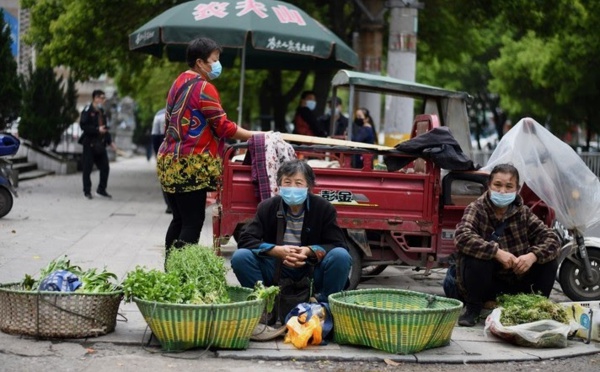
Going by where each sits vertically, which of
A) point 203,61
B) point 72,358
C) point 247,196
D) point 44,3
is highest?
point 44,3

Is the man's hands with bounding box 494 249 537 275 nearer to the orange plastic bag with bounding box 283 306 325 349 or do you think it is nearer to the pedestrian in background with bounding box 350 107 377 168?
the orange plastic bag with bounding box 283 306 325 349

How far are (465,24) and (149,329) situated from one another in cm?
2092

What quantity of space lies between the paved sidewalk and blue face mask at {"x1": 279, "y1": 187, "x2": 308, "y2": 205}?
1032 millimetres

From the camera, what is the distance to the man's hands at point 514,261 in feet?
24.6

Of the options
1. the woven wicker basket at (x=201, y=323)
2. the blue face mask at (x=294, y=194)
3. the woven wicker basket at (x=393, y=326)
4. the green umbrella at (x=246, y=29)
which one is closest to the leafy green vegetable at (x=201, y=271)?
the woven wicker basket at (x=201, y=323)

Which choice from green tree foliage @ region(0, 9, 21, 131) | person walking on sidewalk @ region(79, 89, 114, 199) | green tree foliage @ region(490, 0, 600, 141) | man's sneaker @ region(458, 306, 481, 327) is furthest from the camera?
green tree foliage @ region(490, 0, 600, 141)

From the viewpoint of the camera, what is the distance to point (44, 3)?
22984mm

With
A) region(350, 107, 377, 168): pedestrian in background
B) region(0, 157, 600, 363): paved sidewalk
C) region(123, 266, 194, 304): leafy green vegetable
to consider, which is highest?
region(350, 107, 377, 168): pedestrian in background

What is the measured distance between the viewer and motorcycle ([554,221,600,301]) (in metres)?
9.12

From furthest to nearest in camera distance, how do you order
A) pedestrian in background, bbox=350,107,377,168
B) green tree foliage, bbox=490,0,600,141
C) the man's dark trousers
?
green tree foliage, bbox=490,0,600,141, the man's dark trousers, pedestrian in background, bbox=350,107,377,168

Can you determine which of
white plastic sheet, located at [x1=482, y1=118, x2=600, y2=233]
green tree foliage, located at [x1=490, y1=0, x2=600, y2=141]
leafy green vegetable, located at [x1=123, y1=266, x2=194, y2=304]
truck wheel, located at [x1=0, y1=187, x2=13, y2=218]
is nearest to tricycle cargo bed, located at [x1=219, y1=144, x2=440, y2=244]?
white plastic sheet, located at [x1=482, y1=118, x2=600, y2=233]

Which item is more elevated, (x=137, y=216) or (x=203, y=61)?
(x=203, y=61)

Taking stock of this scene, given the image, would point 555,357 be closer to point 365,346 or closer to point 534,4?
point 365,346

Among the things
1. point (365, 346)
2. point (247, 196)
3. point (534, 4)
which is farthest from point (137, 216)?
point (534, 4)
